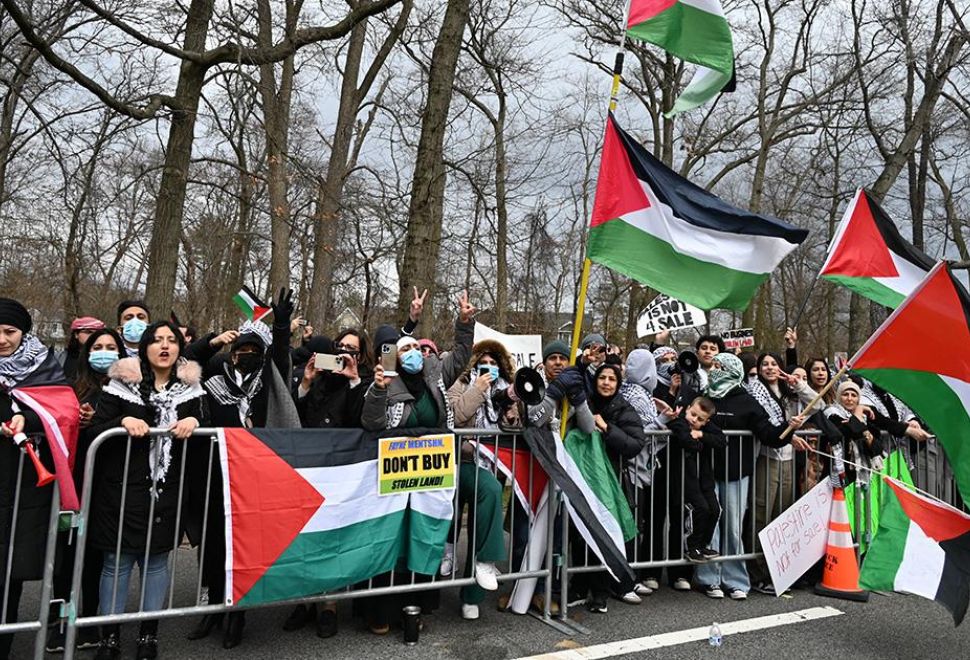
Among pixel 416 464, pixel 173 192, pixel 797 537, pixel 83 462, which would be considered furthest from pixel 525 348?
pixel 83 462

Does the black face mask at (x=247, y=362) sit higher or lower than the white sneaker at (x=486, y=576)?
higher

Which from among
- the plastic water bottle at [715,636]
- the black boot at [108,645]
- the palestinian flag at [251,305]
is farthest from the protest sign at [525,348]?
the black boot at [108,645]

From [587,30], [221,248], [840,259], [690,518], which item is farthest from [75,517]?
[221,248]

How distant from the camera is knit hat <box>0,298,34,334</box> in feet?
13.4

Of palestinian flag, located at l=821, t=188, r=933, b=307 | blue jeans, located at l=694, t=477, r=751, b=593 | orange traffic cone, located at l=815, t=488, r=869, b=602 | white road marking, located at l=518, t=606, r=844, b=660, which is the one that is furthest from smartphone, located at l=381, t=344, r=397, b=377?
orange traffic cone, located at l=815, t=488, r=869, b=602

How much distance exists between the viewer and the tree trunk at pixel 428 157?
27.5ft

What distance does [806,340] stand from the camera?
1614 inches

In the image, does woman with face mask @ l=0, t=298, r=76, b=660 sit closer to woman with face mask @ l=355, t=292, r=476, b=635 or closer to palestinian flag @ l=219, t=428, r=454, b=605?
palestinian flag @ l=219, t=428, r=454, b=605

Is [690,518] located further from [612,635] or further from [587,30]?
[587,30]

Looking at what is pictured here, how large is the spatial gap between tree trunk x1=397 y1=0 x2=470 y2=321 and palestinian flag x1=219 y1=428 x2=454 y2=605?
3.81m

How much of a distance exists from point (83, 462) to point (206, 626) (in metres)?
1.26

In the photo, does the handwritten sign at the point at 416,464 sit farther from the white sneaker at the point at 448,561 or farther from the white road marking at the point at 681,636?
the white road marking at the point at 681,636

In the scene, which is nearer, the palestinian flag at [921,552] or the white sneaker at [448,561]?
the palestinian flag at [921,552]

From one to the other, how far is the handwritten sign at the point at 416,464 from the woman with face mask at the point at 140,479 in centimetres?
116
